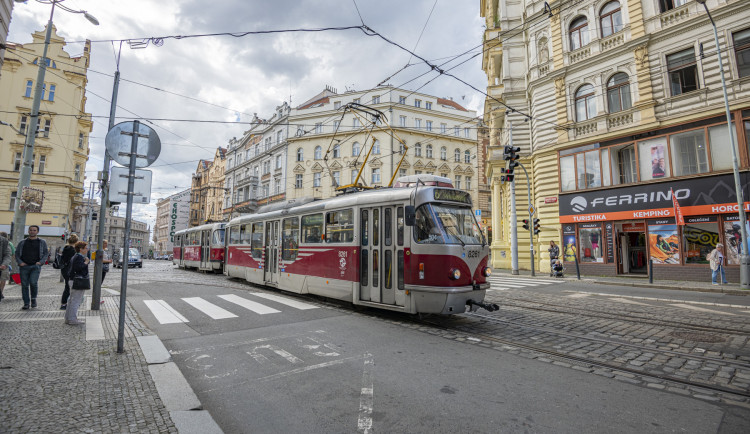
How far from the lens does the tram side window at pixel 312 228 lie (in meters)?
9.54

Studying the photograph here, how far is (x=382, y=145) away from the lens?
39625mm

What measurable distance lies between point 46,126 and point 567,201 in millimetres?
43244

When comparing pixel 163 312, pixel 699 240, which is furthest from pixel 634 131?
pixel 163 312

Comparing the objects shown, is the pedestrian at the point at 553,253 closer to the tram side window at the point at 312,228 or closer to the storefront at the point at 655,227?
the storefront at the point at 655,227

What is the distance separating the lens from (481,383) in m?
4.05

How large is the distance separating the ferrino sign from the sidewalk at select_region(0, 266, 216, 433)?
20041 mm

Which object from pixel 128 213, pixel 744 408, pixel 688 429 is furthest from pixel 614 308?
pixel 128 213

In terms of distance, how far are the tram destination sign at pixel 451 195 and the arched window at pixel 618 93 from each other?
1620 centimetres

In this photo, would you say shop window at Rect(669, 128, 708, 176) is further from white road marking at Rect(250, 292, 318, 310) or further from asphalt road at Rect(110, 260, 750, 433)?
white road marking at Rect(250, 292, 318, 310)

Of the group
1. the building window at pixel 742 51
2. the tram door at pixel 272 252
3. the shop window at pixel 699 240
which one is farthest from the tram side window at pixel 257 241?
the building window at pixel 742 51

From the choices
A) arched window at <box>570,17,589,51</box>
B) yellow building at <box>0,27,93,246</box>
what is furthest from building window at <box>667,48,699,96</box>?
yellow building at <box>0,27,93,246</box>

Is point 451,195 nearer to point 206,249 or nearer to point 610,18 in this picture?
point 206,249

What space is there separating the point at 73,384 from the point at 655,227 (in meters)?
21.0

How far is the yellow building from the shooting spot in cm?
3100
